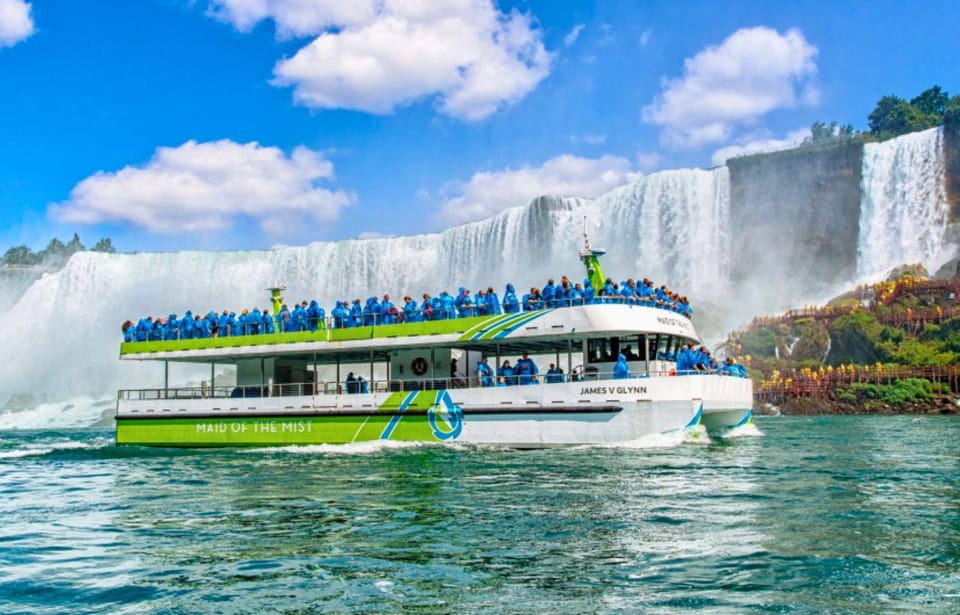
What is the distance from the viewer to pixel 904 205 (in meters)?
69.0

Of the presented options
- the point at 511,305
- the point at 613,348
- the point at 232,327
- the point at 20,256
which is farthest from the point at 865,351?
the point at 20,256

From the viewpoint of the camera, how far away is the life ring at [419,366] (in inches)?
1016

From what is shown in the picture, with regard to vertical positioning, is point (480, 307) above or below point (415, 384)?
above

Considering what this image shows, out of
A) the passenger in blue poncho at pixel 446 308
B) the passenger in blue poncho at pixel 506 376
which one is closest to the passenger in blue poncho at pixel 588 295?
the passenger in blue poncho at pixel 506 376

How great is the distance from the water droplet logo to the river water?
12.5 feet

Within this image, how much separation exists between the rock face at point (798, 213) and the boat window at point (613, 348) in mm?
51899

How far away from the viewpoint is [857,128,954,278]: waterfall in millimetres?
67812

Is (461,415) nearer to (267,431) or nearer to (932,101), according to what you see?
(267,431)

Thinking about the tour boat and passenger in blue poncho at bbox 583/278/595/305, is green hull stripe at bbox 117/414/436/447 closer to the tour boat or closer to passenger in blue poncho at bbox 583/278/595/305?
the tour boat

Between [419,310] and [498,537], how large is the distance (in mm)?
14420

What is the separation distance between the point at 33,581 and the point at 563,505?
696 cm

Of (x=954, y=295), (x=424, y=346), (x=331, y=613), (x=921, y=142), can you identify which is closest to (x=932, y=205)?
(x=921, y=142)

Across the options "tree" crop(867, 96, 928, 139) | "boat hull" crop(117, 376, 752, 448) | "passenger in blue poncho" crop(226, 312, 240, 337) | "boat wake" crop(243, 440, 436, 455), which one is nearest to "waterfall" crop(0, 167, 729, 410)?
"tree" crop(867, 96, 928, 139)

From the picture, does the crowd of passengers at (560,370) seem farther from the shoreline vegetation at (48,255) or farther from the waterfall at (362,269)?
the shoreline vegetation at (48,255)
